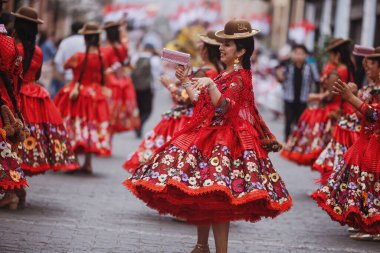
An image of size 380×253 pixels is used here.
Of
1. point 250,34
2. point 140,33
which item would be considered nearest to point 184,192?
point 250,34

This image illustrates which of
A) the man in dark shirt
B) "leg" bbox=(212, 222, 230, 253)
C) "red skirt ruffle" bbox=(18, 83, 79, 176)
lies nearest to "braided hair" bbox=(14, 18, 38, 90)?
"red skirt ruffle" bbox=(18, 83, 79, 176)

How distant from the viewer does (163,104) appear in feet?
111

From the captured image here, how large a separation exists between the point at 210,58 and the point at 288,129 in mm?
8878

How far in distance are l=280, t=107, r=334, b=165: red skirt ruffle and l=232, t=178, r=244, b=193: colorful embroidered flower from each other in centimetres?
502

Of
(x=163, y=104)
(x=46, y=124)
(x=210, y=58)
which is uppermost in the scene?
(x=210, y=58)

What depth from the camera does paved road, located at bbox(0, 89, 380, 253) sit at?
7535 mm

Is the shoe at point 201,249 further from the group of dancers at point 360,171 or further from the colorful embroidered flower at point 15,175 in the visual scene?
the group of dancers at point 360,171

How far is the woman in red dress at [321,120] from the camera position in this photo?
10.6 metres

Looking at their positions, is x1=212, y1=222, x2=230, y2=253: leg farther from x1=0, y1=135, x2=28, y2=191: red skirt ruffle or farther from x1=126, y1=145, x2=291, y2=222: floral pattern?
x1=0, y1=135, x2=28, y2=191: red skirt ruffle

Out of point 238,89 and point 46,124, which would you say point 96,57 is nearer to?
point 46,124

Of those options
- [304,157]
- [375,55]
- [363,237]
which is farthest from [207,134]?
[304,157]

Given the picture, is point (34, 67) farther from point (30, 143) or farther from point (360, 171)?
point (360, 171)

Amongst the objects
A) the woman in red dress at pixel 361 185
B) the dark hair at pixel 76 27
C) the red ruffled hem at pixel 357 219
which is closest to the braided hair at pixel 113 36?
the dark hair at pixel 76 27

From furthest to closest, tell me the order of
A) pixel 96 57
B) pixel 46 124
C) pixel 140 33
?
pixel 140 33 → pixel 96 57 → pixel 46 124
